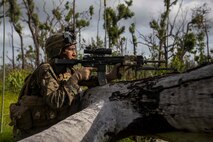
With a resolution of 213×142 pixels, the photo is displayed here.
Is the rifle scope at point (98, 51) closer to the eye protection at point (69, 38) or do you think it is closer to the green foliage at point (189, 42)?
the eye protection at point (69, 38)

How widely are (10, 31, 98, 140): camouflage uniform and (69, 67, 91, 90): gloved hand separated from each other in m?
0.02

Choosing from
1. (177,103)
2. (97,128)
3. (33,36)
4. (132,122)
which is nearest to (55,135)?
(97,128)

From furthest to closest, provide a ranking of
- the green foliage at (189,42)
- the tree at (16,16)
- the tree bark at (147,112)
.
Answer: the tree at (16,16)
the green foliage at (189,42)
the tree bark at (147,112)

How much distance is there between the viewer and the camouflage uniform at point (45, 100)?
10.1 ft

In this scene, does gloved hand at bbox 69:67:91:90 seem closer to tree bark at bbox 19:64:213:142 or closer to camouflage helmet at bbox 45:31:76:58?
camouflage helmet at bbox 45:31:76:58

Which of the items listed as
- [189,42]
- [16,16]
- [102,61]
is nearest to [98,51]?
[102,61]

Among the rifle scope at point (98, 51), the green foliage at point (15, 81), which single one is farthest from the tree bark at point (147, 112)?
the green foliage at point (15, 81)

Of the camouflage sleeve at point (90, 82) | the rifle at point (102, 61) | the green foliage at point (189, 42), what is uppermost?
the green foliage at point (189, 42)

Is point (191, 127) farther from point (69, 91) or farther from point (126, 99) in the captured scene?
point (69, 91)

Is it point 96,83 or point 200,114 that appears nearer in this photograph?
point 200,114

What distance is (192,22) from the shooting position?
22.0 m

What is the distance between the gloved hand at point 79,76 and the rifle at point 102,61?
0.04 m

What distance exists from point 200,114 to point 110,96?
0.64m

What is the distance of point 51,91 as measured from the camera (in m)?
3.12
